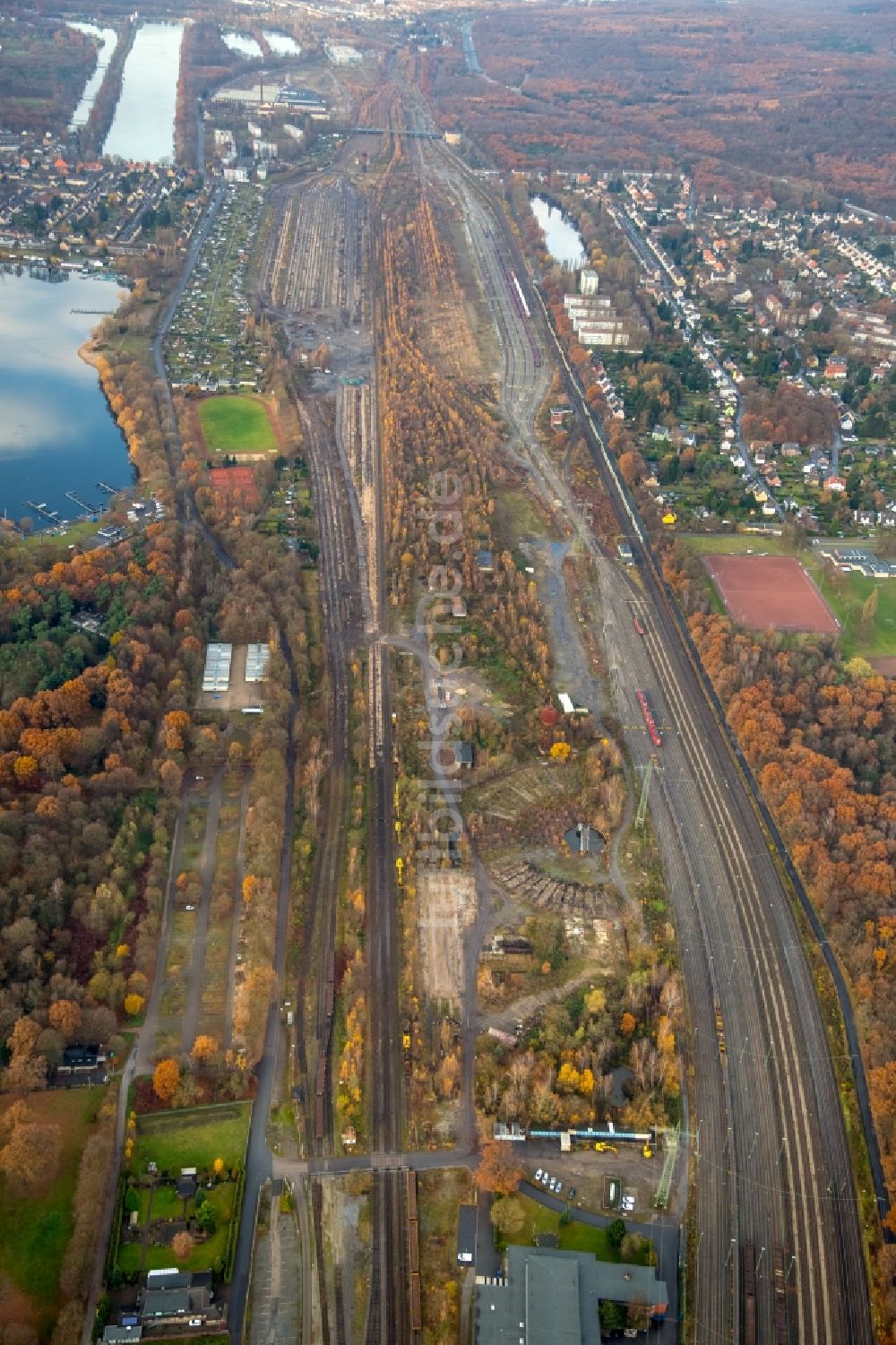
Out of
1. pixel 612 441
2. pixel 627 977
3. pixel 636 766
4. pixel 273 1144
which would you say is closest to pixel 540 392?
pixel 612 441

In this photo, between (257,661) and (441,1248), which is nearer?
(441,1248)

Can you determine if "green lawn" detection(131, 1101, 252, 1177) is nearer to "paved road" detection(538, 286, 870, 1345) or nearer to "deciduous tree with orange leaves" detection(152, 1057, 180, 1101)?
"deciduous tree with orange leaves" detection(152, 1057, 180, 1101)

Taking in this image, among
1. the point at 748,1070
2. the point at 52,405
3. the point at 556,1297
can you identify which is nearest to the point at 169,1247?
the point at 556,1297

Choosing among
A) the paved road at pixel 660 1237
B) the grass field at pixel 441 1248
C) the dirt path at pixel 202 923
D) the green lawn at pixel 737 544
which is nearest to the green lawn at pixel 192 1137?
the dirt path at pixel 202 923

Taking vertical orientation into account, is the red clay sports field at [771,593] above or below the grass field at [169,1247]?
above

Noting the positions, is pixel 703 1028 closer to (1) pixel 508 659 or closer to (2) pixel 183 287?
(1) pixel 508 659

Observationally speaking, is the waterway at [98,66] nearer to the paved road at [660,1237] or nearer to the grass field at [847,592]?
the grass field at [847,592]

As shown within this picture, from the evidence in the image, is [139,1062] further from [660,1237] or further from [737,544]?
[737,544]
